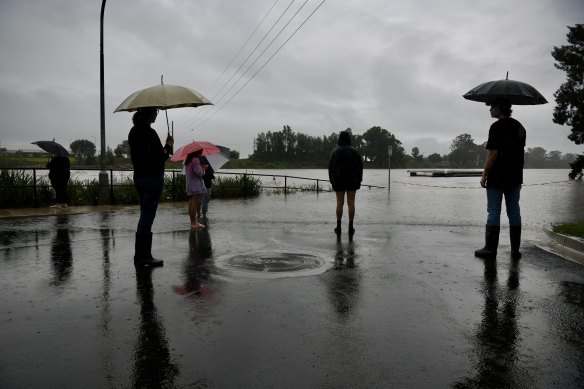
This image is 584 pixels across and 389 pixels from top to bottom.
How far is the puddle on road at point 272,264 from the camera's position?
5.66 m

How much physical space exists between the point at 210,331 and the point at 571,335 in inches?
110

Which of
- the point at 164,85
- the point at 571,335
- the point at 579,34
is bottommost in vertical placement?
the point at 571,335

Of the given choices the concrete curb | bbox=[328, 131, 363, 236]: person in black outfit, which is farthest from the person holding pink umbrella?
the concrete curb

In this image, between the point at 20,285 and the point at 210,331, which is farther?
the point at 20,285

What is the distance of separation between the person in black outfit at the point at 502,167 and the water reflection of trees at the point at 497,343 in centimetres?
160

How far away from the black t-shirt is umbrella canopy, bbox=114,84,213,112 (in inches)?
173

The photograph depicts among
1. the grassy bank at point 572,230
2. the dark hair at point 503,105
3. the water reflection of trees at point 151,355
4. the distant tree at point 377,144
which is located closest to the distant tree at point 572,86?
the grassy bank at point 572,230

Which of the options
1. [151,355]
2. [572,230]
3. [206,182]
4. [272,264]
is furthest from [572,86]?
[151,355]

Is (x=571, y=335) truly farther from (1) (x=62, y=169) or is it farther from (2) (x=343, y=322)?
(1) (x=62, y=169)

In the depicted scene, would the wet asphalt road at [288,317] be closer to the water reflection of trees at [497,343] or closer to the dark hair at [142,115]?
the water reflection of trees at [497,343]

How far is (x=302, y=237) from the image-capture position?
8.58m

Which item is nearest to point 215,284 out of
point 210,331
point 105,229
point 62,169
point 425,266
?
point 210,331

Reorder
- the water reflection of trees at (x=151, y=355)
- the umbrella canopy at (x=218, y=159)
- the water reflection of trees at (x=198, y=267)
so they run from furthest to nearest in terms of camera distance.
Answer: the umbrella canopy at (x=218, y=159), the water reflection of trees at (x=198, y=267), the water reflection of trees at (x=151, y=355)

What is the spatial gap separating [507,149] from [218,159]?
7067mm
